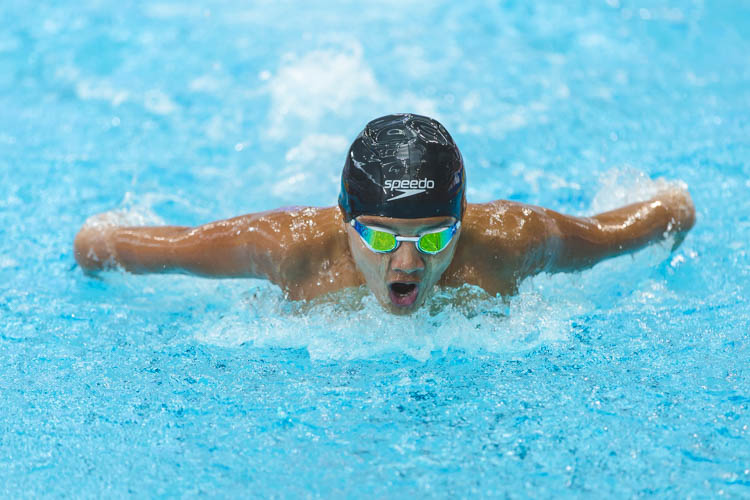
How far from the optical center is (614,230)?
3.56 m

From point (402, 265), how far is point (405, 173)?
0.32 m

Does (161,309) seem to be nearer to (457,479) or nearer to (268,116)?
(457,479)

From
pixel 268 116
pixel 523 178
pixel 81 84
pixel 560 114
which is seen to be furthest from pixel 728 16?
pixel 81 84

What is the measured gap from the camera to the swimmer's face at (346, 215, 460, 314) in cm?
295

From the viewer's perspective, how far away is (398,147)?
2943 millimetres

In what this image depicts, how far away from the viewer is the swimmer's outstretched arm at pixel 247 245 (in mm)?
3307

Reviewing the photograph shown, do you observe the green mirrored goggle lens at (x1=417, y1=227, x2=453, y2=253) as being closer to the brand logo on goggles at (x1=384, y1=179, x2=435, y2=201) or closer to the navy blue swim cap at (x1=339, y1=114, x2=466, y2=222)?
the navy blue swim cap at (x1=339, y1=114, x2=466, y2=222)

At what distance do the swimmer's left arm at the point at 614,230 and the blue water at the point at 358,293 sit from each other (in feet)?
0.56

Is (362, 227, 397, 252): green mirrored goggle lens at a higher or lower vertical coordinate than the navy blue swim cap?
lower

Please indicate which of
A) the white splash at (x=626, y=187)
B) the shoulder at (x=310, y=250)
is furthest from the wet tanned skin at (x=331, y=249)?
the white splash at (x=626, y=187)

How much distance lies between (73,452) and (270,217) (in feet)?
3.69

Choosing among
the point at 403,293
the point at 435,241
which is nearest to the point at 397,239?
the point at 435,241

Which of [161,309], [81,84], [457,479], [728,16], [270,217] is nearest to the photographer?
[457,479]

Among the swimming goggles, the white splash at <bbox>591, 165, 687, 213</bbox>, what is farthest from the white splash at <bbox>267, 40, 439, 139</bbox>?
the swimming goggles
